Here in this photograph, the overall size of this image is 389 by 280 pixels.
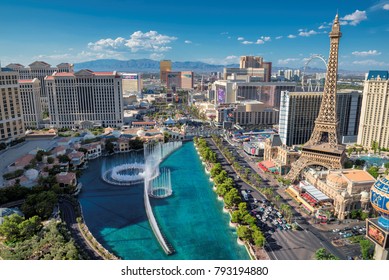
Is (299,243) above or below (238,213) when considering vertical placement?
below

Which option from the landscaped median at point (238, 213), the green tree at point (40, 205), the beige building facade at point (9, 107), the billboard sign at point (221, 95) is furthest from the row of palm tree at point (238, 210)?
the billboard sign at point (221, 95)

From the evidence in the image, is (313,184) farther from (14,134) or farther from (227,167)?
(14,134)

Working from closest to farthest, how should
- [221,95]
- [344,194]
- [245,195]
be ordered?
[344,194], [245,195], [221,95]

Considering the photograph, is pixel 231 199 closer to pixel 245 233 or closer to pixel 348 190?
pixel 245 233

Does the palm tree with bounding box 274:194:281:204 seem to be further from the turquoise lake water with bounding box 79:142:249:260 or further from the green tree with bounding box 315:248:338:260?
the green tree with bounding box 315:248:338:260

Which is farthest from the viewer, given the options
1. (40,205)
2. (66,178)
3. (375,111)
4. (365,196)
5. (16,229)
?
(375,111)

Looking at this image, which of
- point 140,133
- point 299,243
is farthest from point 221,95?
point 299,243

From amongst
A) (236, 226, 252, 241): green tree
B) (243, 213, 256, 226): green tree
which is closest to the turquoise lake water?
(236, 226, 252, 241): green tree

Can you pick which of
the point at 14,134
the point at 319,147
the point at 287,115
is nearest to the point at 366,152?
the point at 287,115
